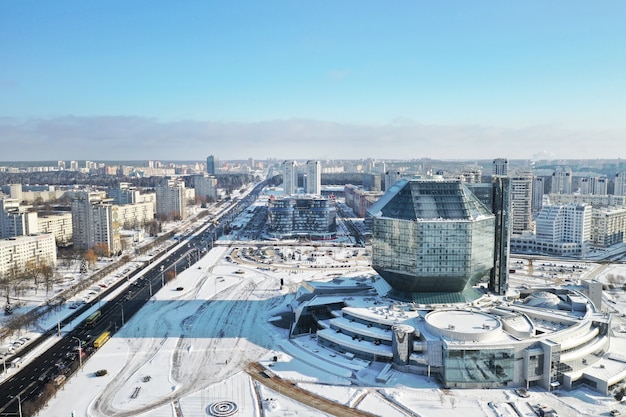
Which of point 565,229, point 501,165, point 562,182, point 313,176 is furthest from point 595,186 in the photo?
point 313,176

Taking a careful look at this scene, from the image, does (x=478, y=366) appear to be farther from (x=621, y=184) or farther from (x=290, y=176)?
(x=621, y=184)

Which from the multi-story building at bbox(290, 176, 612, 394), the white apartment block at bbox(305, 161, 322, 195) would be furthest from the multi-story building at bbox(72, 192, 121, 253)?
the white apartment block at bbox(305, 161, 322, 195)

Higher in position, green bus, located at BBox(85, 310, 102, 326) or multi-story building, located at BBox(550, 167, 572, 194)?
multi-story building, located at BBox(550, 167, 572, 194)

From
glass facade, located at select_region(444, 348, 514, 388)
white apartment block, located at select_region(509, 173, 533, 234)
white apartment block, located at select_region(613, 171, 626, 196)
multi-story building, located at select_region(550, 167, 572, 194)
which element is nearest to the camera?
glass facade, located at select_region(444, 348, 514, 388)

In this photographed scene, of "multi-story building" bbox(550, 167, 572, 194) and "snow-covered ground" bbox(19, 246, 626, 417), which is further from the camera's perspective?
"multi-story building" bbox(550, 167, 572, 194)

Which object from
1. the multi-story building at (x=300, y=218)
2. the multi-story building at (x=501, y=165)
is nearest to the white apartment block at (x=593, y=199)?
the multi-story building at (x=501, y=165)

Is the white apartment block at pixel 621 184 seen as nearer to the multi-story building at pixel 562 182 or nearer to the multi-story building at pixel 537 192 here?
the multi-story building at pixel 562 182

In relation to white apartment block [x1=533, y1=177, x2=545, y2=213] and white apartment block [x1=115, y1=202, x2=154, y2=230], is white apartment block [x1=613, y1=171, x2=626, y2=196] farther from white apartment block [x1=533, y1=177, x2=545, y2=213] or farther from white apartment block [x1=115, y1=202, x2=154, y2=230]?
white apartment block [x1=115, y1=202, x2=154, y2=230]
